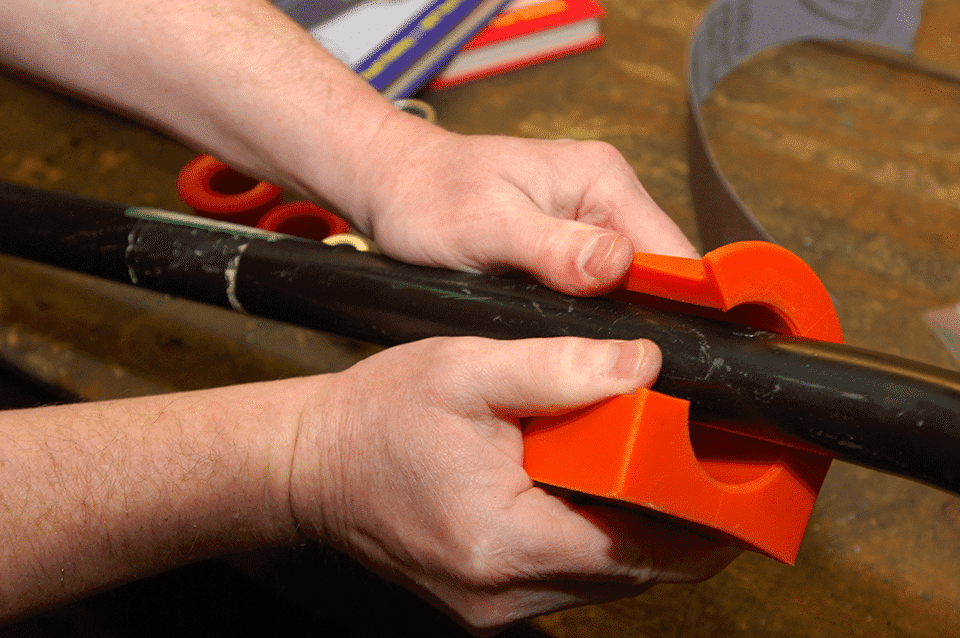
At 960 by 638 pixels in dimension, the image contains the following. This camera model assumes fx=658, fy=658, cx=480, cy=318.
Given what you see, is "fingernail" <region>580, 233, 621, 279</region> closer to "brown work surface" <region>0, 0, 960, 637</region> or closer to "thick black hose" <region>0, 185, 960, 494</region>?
"thick black hose" <region>0, 185, 960, 494</region>

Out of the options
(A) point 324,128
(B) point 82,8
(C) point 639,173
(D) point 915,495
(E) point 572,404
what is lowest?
(D) point 915,495

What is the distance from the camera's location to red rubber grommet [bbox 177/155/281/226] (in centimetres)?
85

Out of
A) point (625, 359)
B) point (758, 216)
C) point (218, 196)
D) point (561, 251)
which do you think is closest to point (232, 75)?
point (218, 196)

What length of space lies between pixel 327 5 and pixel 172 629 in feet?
3.01

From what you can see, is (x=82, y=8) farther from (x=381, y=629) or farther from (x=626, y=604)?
(x=626, y=604)

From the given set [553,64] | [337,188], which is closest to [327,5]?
[553,64]

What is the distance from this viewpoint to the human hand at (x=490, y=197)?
2.02ft

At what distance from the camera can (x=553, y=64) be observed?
1.11 m

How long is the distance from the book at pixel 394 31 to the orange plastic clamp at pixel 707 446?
2.06ft

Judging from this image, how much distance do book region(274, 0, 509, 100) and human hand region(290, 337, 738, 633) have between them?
590 mm

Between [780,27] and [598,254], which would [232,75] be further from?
[780,27]

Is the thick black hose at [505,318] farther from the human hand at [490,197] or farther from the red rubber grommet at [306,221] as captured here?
the red rubber grommet at [306,221]

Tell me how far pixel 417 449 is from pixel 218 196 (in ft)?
1.74

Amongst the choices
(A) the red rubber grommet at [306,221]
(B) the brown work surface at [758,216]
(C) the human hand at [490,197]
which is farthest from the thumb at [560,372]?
(A) the red rubber grommet at [306,221]
